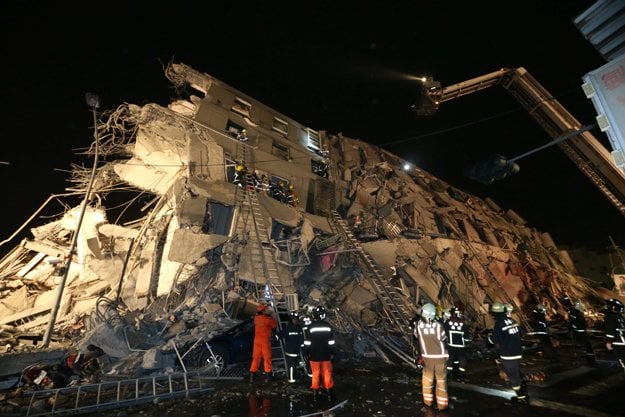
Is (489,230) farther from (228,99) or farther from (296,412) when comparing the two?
(296,412)

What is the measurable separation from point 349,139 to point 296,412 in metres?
18.6

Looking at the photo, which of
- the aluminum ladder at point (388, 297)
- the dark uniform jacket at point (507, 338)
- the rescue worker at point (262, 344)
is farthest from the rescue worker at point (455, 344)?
the rescue worker at point (262, 344)

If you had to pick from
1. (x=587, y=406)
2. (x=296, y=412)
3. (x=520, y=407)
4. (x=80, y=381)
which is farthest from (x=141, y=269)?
(x=587, y=406)

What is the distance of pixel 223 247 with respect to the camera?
9578 mm

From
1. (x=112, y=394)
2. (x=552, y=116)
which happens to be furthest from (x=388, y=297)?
(x=552, y=116)

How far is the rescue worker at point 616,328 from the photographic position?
640 centimetres

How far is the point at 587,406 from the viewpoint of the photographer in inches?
183

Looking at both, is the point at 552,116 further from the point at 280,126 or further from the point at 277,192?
the point at 280,126

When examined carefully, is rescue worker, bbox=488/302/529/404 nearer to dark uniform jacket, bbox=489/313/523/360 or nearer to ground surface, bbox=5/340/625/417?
dark uniform jacket, bbox=489/313/523/360

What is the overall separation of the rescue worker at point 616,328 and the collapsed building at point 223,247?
14.9 feet

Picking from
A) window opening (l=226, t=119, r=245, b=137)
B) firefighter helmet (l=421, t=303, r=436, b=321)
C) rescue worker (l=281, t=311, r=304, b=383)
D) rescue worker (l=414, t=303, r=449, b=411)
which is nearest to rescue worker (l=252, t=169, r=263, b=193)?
window opening (l=226, t=119, r=245, b=137)

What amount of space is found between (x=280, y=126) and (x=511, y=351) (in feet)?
47.4

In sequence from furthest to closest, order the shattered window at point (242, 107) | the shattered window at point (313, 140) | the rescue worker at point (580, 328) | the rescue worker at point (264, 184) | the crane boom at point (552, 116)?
the shattered window at point (313, 140) < the shattered window at point (242, 107) < the rescue worker at point (264, 184) < the crane boom at point (552, 116) < the rescue worker at point (580, 328)

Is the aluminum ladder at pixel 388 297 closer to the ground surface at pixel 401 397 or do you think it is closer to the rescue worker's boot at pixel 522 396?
the ground surface at pixel 401 397
